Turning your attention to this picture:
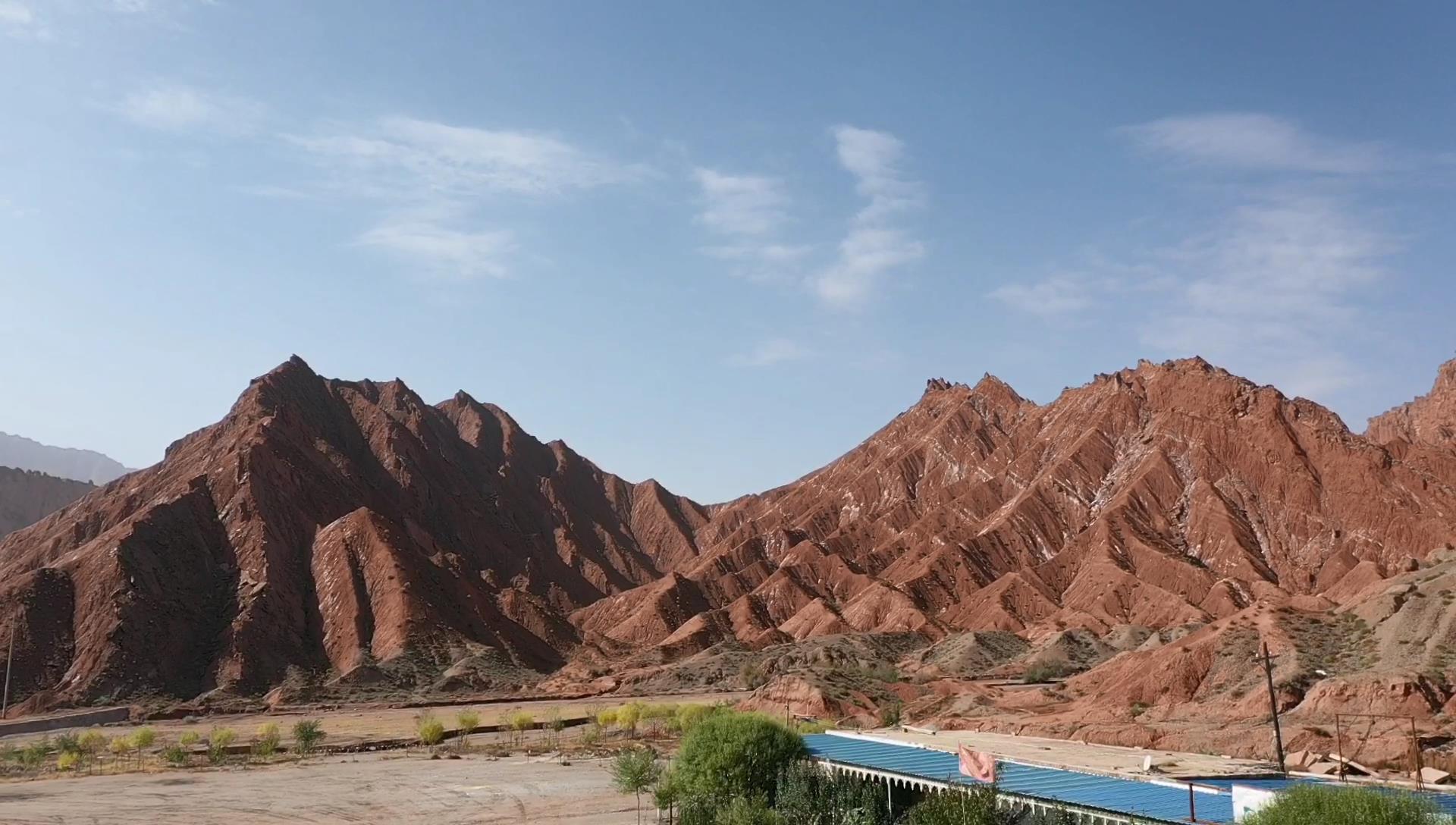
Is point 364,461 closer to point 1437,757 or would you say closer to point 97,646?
point 97,646

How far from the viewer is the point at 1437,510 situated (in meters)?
114

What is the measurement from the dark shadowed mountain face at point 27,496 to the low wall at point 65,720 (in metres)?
112

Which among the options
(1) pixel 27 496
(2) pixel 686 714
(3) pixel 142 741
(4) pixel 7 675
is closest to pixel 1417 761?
(2) pixel 686 714

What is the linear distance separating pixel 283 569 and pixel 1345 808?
329ft

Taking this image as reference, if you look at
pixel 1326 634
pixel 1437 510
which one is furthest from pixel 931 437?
pixel 1326 634

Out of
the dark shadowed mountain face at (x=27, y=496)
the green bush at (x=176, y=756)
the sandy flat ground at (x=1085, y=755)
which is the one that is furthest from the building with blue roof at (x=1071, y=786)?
the dark shadowed mountain face at (x=27, y=496)

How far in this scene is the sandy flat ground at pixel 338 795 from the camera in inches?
1443

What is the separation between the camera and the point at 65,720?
241 feet

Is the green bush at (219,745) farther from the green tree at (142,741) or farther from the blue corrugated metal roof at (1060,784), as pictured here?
the blue corrugated metal roof at (1060,784)

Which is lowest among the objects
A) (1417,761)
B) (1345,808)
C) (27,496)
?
(1417,761)

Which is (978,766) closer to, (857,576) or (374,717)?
(374,717)

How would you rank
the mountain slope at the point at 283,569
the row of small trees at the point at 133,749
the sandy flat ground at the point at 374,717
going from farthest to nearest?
the mountain slope at the point at 283,569
the sandy flat ground at the point at 374,717
the row of small trees at the point at 133,749

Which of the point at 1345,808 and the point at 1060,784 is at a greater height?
the point at 1345,808

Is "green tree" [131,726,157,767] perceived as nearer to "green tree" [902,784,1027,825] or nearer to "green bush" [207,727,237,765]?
"green bush" [207,727,237,765]
